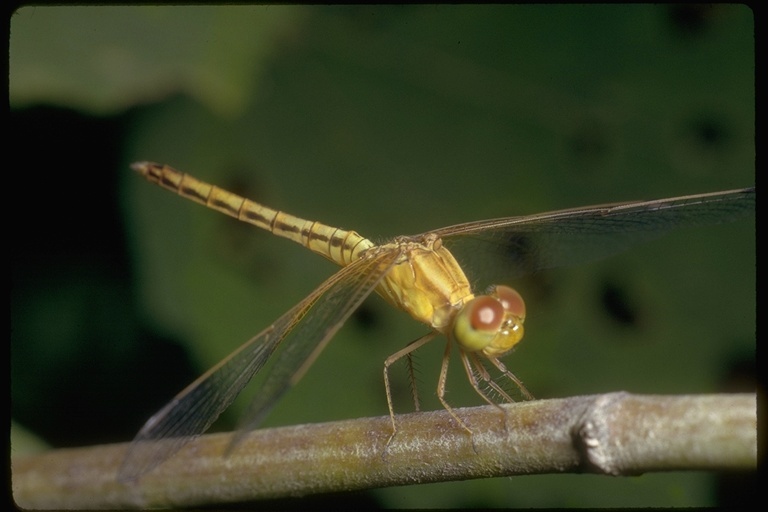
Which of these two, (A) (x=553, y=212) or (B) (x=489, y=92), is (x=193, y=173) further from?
(A) (x=553, y=212)

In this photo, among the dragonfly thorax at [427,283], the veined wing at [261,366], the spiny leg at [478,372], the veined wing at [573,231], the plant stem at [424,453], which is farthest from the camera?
the dragonfly thorax at [427,283]

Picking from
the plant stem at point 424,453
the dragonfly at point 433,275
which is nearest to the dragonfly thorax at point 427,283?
the dragonfly at point 433,275

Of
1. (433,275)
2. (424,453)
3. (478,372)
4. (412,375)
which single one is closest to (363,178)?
(433,275)

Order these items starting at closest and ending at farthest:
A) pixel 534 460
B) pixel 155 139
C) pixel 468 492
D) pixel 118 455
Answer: pixel 534 460 → pixel 118 455 → pixel 468 492 → pixel 155 139

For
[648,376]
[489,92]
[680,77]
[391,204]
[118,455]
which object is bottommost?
[118,455]

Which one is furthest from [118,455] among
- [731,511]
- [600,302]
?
[731,511]

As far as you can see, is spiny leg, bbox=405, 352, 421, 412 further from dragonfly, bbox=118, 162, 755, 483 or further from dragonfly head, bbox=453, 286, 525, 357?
dragonfly head, bbox=453, 286, 525, 357

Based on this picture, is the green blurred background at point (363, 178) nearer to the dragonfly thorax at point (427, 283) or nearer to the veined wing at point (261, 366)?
the dragonfly thorax at point (427, 283)
